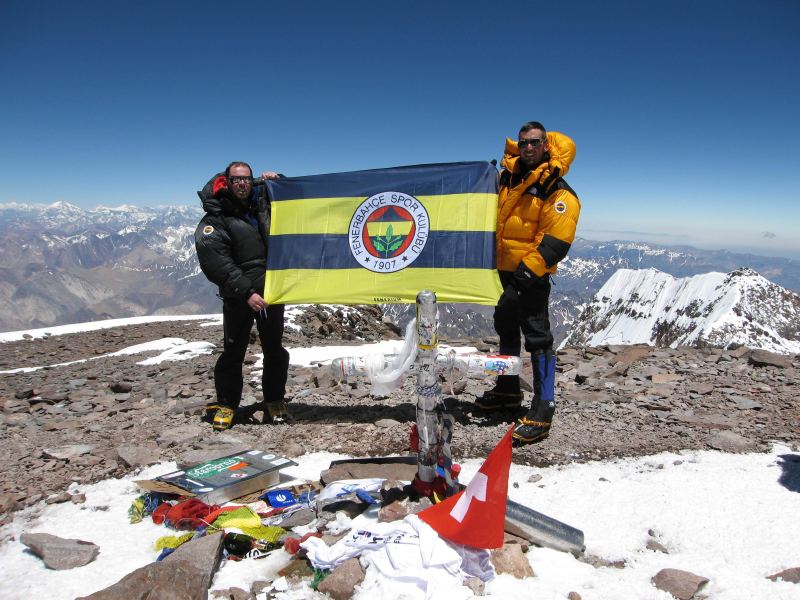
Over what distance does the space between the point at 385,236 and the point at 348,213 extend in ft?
2.11

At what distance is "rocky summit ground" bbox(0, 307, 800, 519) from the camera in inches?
237

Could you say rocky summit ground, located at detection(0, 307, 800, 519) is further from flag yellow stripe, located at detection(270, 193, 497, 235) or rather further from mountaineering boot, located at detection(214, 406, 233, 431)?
flag yellow stripe, located at detection(270, 193, 497, 235)

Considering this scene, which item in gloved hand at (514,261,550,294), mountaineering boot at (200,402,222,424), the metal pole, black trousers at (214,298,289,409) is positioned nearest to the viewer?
the metal pole

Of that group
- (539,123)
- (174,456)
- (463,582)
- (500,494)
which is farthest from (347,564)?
(539,123)

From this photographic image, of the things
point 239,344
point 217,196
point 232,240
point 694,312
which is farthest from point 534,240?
point 694,312

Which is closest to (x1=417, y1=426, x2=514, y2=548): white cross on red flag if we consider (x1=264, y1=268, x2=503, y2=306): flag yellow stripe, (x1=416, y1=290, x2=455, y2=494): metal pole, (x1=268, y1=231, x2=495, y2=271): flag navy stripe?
(x1=416, y1=290, x2=455, y2=494): metal pole

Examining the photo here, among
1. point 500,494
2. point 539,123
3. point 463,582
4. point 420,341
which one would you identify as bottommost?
point 463,582

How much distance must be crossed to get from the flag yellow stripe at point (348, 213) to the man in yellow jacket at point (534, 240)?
0.81 feet

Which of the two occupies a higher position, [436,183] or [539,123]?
[539,123]

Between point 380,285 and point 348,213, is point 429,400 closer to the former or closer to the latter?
A: point 380,285

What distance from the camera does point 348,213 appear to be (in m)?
6.84

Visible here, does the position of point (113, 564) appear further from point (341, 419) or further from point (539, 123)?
point (539, 123)

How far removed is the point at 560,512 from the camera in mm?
4652

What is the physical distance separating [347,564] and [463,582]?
2.63 feet
